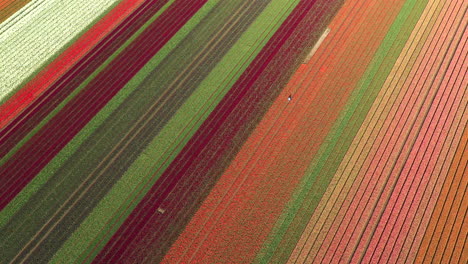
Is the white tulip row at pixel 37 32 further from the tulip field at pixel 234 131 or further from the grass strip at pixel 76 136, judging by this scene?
the grass strip at pixel 76 136

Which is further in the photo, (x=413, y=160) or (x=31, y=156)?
(x=31, y=156)

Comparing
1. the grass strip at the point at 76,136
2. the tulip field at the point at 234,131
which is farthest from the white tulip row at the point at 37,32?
the grass strip at the point at 76,136

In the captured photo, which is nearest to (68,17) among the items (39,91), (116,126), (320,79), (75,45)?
(75,45)

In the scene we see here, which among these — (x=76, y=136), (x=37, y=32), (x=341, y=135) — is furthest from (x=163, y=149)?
(x=37, y=32)

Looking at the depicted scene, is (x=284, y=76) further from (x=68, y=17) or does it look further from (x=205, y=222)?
(x=68, y=17)

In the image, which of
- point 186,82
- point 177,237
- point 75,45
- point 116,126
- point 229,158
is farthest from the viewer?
point 75,45

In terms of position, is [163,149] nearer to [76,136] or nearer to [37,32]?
[76,136]

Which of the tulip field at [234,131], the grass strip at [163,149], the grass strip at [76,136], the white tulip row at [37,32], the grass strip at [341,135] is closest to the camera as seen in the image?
the grass strip at [341,135]
